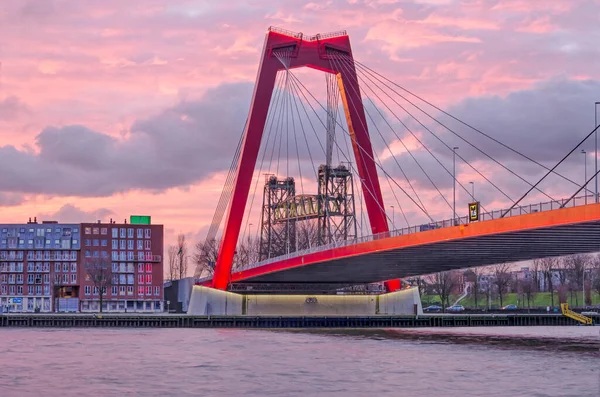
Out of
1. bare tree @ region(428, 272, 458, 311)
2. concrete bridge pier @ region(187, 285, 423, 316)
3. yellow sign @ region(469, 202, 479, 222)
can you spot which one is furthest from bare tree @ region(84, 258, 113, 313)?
yellow sign @ region(469, 202, 479, 222)

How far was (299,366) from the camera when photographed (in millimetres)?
46344

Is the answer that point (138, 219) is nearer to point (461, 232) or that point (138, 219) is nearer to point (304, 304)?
point (304, 304)

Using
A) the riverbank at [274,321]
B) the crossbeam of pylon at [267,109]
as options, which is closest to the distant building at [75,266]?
the riverbank at [274,321]

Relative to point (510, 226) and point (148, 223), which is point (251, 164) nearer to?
point (510, 226)

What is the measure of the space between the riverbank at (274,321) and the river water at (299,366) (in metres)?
17.0

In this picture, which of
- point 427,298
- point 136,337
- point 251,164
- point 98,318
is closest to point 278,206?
point 98,318

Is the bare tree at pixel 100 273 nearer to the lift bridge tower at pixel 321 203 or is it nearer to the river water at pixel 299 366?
the lift bridge tower at pixel 321 203

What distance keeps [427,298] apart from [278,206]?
Answer: 58.6 metres

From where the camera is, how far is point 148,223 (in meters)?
146

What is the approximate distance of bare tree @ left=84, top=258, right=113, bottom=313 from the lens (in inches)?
5221

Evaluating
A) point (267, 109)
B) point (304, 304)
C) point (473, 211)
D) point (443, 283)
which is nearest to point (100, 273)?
point (304, 304)

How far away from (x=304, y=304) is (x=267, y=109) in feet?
91.4

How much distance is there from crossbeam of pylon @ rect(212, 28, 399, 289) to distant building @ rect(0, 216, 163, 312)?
195 feet

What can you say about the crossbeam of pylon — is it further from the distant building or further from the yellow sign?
the distant building
